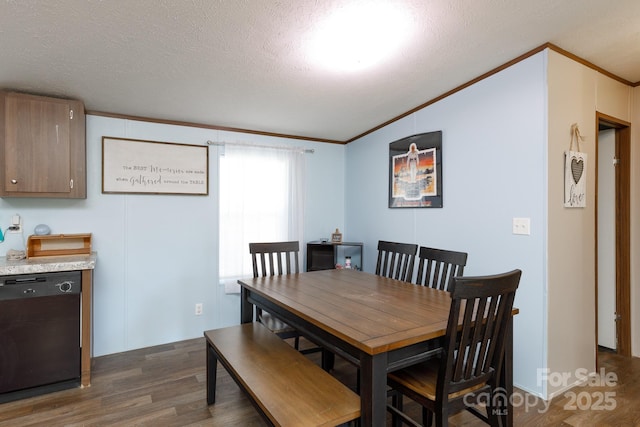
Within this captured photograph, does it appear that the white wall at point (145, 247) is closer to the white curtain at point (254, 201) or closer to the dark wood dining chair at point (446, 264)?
the white curtain at point (254, 201)

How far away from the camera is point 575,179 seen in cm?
236

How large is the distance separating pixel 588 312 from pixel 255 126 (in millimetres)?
3366

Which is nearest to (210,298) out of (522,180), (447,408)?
(447,408)

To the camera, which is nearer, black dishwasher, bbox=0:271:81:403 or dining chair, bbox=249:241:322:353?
black dishwasher, bbox=0:271:81:403

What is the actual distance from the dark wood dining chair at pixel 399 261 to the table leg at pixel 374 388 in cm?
135

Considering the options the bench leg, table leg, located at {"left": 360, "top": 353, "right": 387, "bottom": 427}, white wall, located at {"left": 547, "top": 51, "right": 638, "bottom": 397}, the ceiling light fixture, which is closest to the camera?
table leg, located at {"left": 360, "top": 353, "right": 387, "bottom": 427}

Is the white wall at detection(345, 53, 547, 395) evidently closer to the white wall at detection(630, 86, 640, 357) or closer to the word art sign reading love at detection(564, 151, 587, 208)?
the word art sign reading love at detection(564, 151, 587, 208)

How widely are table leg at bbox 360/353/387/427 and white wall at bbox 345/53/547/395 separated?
1564 millimetres

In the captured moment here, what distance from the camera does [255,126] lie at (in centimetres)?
354

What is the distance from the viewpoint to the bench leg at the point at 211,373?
214 centimetres

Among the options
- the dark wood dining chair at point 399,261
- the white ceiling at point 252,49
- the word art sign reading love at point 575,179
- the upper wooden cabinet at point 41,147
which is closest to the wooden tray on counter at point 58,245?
the upper wooden cabinet at point 41,147

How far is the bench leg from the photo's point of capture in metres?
2.14

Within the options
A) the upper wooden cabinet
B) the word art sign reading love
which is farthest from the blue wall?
the upper wooden cabinet

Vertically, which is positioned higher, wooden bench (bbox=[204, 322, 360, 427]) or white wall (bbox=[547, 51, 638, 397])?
white wall (bbox=[547, 51, 638, 397])
